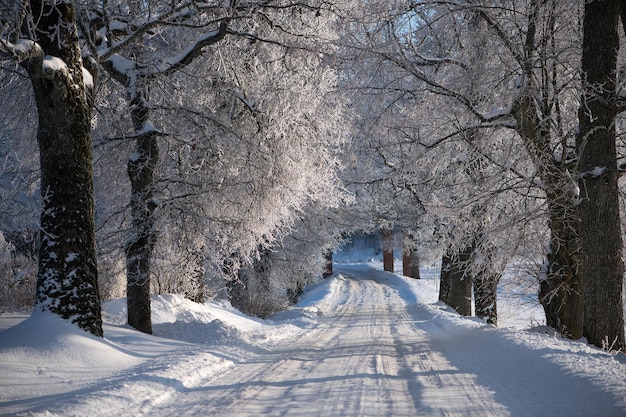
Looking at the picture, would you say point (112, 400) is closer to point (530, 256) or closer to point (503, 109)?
point (503, 109)

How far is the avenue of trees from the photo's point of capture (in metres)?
6.38

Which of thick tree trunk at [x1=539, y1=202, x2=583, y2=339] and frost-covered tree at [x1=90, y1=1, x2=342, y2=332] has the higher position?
frost-covered tree at [x1=90, y1=1, x2=342, y2=332]

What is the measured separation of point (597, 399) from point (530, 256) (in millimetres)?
5842

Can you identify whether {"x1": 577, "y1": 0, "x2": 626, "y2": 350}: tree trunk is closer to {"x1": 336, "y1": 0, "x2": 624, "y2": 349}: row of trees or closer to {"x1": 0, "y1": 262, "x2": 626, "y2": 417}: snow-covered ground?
{"x1": 336, "y1": 0, "x2": 624, "y2": 349}: row of trees

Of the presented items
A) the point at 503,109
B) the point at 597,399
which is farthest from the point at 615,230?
the point at 597,399

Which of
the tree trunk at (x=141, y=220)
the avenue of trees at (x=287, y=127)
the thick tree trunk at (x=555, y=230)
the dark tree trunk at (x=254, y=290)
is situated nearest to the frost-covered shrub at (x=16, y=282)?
the avenue of trees at (x=287, y=127)

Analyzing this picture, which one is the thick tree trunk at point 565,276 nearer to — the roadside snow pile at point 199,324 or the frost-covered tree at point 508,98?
the frost-covered tree at point 508,98

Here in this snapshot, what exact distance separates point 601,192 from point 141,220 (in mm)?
7798

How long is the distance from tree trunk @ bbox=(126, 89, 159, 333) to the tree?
95.9 inches

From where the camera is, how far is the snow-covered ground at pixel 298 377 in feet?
14.0

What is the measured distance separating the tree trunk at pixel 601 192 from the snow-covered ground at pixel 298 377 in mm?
714

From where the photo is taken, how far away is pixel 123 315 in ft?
38.8

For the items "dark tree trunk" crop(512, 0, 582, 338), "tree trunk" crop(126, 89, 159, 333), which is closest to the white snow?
"tree trunk" crop(126, 89, 159, 333)

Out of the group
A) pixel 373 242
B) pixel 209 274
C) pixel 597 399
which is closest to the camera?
pixel 597 399
